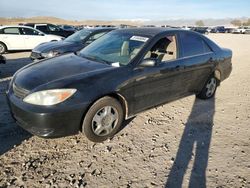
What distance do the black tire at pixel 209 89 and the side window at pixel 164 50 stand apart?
4.90 feet

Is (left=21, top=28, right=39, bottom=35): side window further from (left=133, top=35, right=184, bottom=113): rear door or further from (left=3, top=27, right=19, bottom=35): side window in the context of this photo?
(left=133, top=35, right=184, bottom=113): rear door

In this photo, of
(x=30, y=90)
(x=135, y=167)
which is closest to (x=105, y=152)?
(x=135, y=167)

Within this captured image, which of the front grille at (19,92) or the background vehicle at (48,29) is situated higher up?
the background vehicle at (48,29)

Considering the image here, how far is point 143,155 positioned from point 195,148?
0.83 m

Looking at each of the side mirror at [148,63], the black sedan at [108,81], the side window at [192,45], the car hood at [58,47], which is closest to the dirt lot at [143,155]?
the black sedan at [108,81]

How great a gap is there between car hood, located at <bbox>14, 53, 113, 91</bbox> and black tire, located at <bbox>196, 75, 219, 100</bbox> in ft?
9.10

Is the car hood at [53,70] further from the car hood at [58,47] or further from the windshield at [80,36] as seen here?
the windshield at [80,36]

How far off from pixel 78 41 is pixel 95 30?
914 mm

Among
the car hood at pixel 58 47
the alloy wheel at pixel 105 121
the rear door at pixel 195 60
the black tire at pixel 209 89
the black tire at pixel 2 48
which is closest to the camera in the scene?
the alloy wheel at pixel 105 121

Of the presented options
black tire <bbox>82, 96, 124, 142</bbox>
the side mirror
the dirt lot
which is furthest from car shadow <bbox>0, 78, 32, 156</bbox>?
the side mirror

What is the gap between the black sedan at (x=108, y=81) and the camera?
346 cm

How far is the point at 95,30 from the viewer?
977cm

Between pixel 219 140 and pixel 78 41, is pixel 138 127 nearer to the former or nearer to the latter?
pixel 219 140

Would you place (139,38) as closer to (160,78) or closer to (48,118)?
(160,78)
